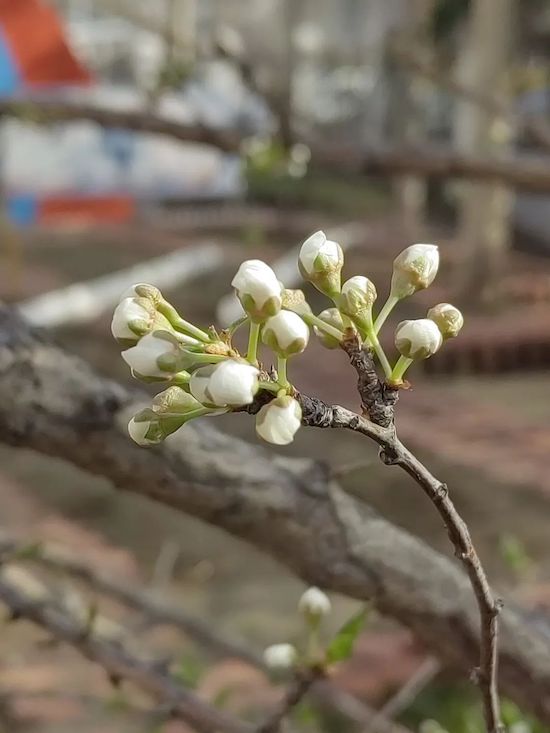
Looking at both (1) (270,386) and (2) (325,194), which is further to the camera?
(2) (325,194)

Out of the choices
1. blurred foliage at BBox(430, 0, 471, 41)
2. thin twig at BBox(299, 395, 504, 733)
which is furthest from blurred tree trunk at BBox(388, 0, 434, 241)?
thin twig at BBox(299, 395, 504, 733)

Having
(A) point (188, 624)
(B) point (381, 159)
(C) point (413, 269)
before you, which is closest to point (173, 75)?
(B) point (381, 159)

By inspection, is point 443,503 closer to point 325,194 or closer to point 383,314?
point 383,314

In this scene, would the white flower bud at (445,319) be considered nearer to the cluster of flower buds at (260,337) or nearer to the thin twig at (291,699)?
the cluster of flower buds at (260,337)

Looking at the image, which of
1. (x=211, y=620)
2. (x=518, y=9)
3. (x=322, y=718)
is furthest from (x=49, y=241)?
(x=322, y=718)

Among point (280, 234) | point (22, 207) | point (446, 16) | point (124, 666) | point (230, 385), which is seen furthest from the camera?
point (280, 234)

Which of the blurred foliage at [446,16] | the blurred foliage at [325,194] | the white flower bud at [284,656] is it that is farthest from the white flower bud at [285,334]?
the blurred foliage at [325,194]

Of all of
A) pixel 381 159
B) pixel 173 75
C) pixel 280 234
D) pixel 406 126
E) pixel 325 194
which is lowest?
pixel 381 159

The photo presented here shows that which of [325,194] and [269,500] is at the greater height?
[325,194]
